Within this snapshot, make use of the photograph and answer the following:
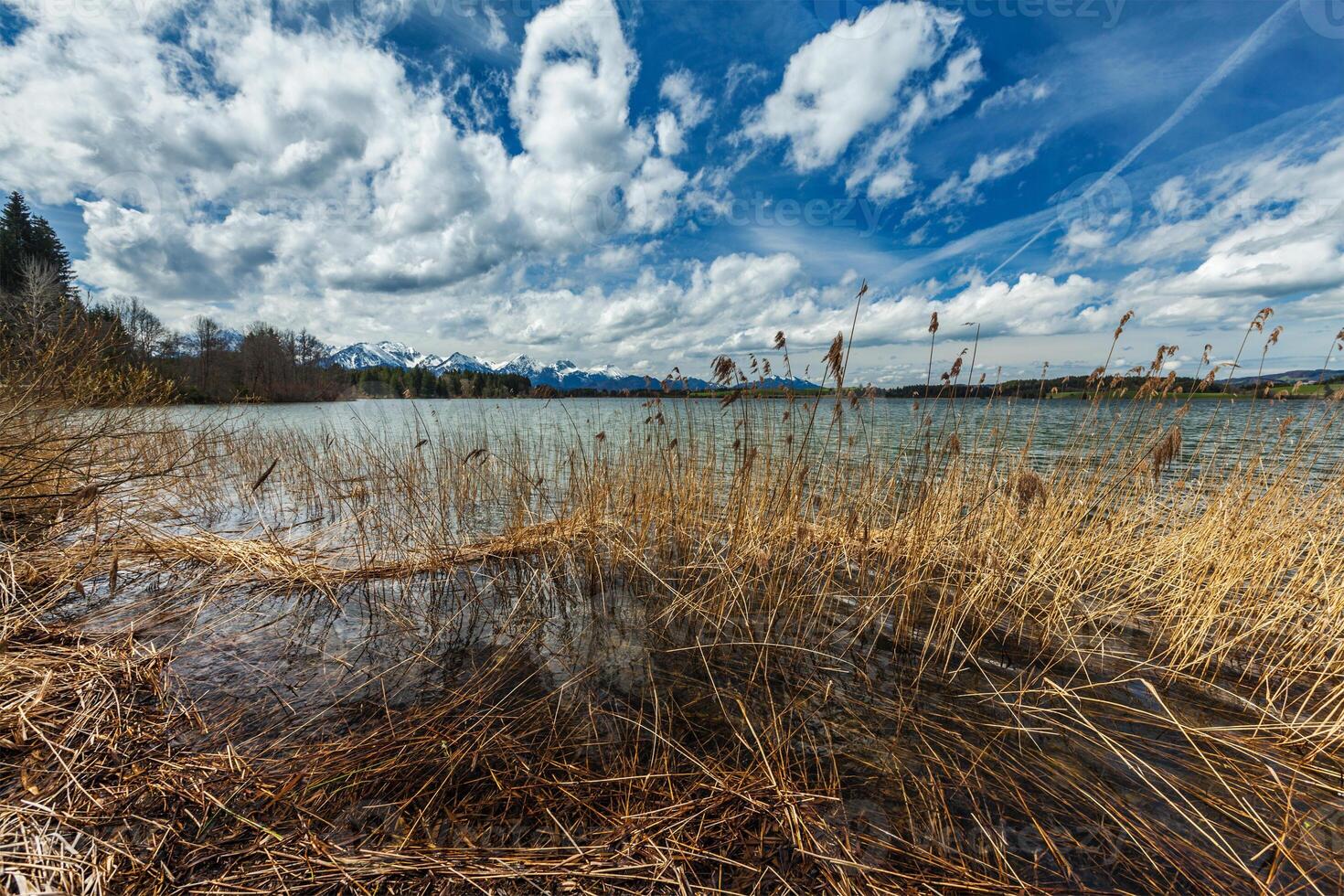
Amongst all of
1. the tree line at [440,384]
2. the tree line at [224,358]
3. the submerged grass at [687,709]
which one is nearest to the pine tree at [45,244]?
the tree line at [224,358]

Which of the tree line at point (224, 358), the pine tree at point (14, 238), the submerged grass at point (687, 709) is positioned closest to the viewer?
the submerged grass at point (687, 709)

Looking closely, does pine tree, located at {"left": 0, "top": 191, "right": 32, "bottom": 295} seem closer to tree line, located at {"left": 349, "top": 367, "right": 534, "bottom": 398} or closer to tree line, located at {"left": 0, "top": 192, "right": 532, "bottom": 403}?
tree line, located at {"left": 0, "top": 192, "right": 532, "bottom": 403}

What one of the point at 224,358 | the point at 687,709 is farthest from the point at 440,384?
the point at 224,358

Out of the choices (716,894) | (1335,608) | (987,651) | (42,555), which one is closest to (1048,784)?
(987,651)

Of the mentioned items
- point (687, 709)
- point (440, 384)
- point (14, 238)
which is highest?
point (14, 238)

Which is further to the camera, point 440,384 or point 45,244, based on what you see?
point 45,244

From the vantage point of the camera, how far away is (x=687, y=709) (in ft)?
9.41

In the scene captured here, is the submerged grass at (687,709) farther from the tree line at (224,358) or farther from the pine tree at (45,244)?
the pine tree at (45,244)

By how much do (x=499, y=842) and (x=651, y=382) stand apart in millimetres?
5054

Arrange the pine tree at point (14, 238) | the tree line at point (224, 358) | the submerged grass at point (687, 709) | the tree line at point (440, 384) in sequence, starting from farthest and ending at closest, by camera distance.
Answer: the pine tree at point (14, 238)
the tree line at point (224, 358)
the tree line at point (440, 384)
the submerged grass at point (687, 709)

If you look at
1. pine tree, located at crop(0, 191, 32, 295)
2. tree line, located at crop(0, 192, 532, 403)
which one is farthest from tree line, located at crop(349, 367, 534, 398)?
pine tree, located at crop(0, 191, 32, 295)

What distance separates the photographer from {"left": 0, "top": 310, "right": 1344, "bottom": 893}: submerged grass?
1.79 m

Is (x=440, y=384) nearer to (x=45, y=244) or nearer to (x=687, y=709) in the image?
(x=687, y=709)

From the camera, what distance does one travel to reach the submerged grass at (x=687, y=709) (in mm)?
1789
